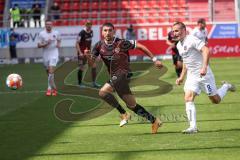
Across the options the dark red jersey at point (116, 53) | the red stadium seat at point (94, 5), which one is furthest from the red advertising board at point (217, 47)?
the dark red jersey at point (116, 53)

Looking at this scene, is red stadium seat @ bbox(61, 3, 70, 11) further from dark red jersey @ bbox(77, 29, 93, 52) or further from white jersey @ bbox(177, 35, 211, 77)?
white jersey @ bbox(177, 35, 211, 77)

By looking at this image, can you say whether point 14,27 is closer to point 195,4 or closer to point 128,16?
point 128,16

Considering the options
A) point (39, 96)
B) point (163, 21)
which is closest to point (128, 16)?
point (163, 21)

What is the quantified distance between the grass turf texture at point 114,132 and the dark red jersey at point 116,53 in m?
1.30

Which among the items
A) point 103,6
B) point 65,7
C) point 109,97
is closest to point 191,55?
point 109,97

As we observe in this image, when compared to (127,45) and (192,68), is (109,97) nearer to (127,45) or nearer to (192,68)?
(127,45)

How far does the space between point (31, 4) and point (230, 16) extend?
13740mm

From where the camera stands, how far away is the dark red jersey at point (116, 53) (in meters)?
13.1

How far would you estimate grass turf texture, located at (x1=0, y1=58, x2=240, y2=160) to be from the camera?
1066 cm

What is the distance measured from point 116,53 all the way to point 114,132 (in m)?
1.62

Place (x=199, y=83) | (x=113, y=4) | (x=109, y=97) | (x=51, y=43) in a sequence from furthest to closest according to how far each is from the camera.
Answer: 1. (x=113, y=4)
2. (x=51, y=43)
3. (x=109, y=97)
4. (x=199, y=83)

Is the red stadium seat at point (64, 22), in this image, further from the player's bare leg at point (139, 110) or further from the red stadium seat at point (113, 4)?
the player's bare leg at point (139, 110)

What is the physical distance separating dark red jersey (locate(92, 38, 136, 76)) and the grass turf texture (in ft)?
4.27

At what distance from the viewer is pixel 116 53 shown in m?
13.1
